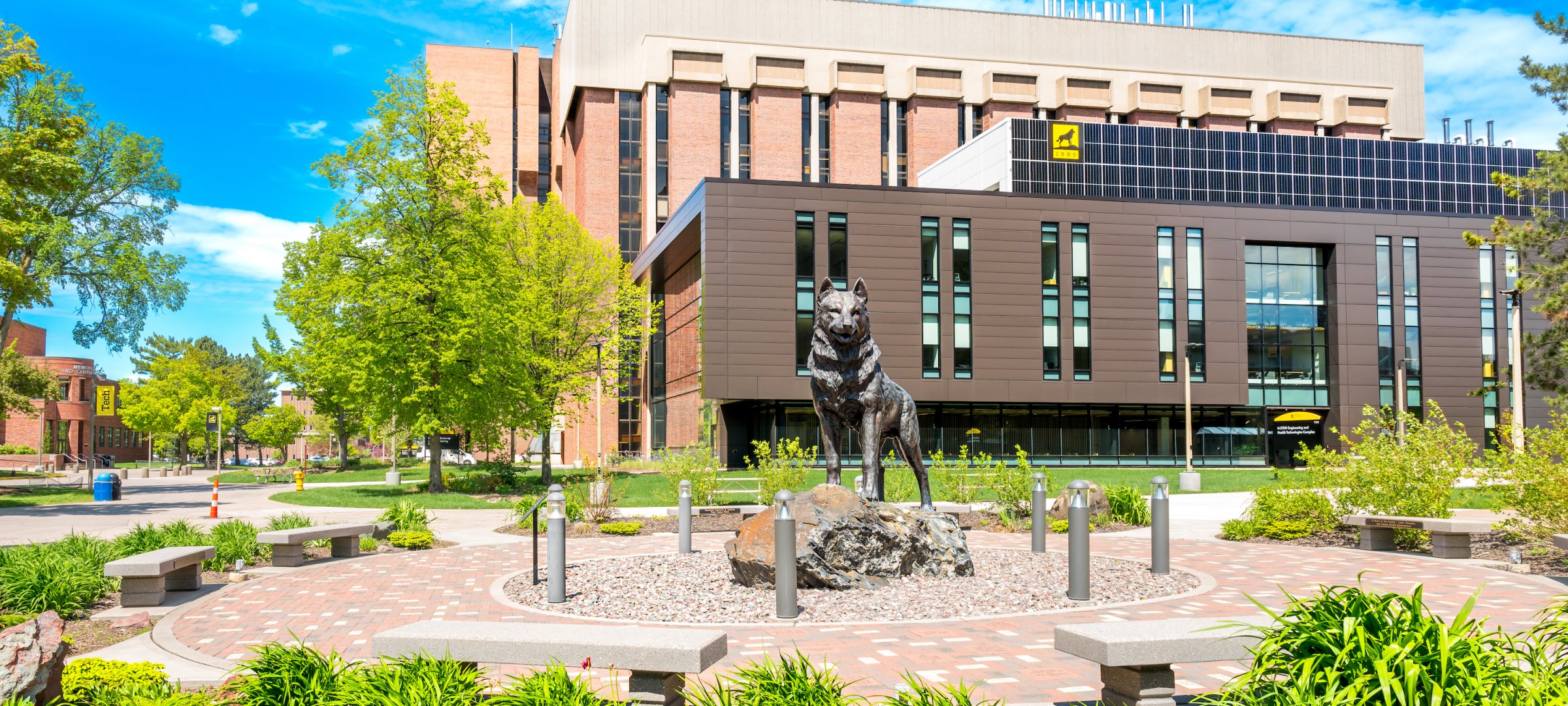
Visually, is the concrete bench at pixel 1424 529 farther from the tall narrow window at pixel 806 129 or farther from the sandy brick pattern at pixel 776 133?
the tall narrow window at pixel 806 129

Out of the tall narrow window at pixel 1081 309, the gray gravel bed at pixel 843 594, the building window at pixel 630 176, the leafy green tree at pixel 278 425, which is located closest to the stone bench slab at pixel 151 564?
the gray gravel bed at pixel 843 594

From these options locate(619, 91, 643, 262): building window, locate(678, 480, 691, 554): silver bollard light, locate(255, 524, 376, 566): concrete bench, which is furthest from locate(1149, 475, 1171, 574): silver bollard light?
locate(619, 91, 643, 262): building window

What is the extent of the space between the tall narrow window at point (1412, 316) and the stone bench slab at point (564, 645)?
5601 cm

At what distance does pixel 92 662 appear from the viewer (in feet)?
19.4

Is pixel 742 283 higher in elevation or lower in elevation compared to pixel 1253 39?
lower

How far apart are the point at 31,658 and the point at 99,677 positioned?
586 mm

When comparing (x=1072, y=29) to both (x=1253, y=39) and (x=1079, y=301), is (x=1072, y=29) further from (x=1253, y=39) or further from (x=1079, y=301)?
(x=1079, y=301)

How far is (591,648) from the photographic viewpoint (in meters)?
4.91

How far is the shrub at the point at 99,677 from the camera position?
5531 mm

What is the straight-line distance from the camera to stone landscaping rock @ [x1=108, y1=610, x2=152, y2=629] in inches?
356

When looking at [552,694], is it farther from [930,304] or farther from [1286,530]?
[930,304]

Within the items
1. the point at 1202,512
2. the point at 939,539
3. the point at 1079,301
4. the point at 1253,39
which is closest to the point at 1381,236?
the point at 1079,301

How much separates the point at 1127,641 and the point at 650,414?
6092 cm

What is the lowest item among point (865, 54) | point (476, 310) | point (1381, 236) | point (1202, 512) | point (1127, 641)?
point (1202, 512)
